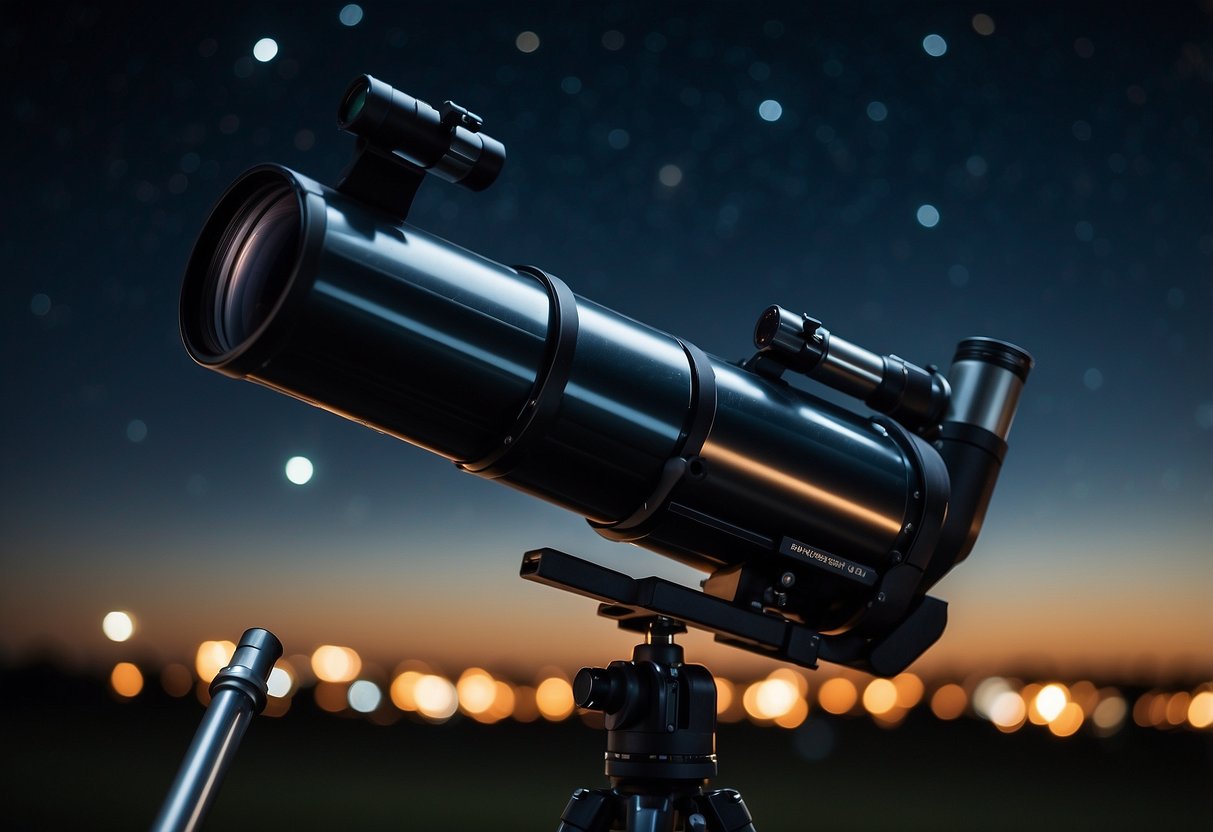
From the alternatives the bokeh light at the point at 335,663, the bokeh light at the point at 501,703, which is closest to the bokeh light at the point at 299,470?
the bokeh light at the point at 335,663

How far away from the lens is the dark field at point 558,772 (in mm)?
3562

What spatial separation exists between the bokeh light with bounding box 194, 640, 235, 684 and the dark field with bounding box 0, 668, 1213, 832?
164 mm

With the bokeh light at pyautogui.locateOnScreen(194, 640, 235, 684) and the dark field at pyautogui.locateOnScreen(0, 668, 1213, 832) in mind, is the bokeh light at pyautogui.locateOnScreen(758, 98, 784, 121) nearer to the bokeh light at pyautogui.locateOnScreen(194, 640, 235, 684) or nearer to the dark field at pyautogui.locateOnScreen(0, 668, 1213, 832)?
the dark field at pyautogui.locateOnScreen(0, 668, 1213, 832)

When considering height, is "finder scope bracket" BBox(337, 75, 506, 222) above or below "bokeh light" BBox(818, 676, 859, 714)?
below

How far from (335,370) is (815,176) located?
2.80m

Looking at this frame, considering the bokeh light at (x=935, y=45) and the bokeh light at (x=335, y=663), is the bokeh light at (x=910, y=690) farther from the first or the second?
the bokeh light at (x=935, y=45)

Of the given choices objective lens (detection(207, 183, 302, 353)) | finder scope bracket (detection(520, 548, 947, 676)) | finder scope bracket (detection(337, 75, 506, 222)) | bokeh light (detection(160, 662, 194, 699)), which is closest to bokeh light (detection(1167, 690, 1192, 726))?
finder scope bracket (detection(520, 548, 947, 676))

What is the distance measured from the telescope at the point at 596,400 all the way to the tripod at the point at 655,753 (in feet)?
0.28

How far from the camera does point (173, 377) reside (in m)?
3.48

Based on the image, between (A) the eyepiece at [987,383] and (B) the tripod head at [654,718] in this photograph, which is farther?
(A) the eyepiece at [987,383]

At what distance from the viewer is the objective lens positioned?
1079 millimetres

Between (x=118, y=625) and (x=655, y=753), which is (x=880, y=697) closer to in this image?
(x=118, y=625)

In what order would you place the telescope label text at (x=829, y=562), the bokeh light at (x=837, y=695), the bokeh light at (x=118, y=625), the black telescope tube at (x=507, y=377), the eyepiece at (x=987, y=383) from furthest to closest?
the bokeh light at (x=837, y=695) → the bokeh light at (x=118, y=625) → the eyepiece at (x=987, y=383) → the telescope label text at (x=829, y=562) → the black telescope tube at (x=507, y=377)

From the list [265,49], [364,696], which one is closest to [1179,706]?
[364,696]
